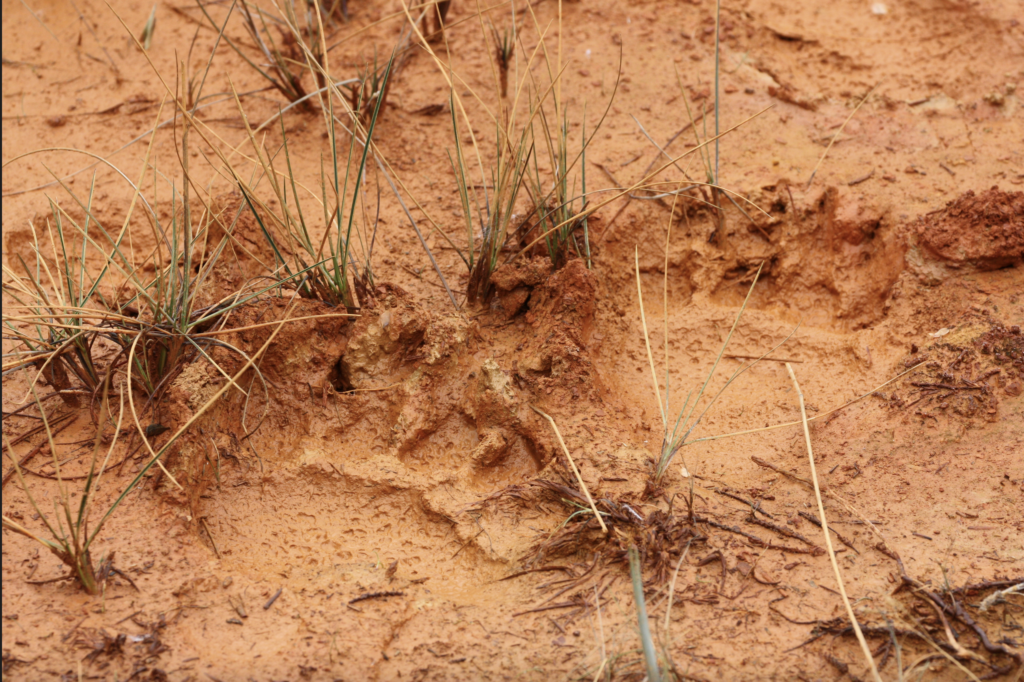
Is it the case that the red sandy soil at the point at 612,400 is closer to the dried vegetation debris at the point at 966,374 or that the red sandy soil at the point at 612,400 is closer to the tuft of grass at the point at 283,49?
the dried vegetation debris at the point at 966,374

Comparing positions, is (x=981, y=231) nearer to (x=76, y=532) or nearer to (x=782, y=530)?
(x=782, y=530)

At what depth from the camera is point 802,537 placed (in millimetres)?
1600

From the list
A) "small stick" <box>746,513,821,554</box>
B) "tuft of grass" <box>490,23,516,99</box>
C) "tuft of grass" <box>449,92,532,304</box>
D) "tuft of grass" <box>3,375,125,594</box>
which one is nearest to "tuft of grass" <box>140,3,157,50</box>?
"tuft of grass" <box>490,23,516,99</box>

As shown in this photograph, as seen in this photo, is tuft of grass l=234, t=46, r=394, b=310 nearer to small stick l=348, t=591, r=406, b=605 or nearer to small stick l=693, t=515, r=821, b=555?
small stick l=348, t=591, r=406, b=605

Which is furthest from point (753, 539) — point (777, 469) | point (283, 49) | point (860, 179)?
point (283, 49)

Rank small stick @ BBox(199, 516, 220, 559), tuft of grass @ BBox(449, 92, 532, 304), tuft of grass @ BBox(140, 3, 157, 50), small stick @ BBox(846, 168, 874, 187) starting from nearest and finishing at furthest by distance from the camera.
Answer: small stick @ BBox(199, 516, 220, 559)
tuft of grass @ BBox(449, 92, 532, 304)
small stick @ BBox(846, 168, 874, 187)
tuft of grass @ BBox(140, 3, 157, 50)

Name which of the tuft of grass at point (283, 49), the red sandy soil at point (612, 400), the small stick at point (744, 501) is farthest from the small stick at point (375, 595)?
the tuft of grass at point (283, 49)

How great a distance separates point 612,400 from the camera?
1.98m

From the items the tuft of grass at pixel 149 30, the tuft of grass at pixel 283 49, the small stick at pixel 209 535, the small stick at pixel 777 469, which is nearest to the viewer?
the small stick at pixel 209 535

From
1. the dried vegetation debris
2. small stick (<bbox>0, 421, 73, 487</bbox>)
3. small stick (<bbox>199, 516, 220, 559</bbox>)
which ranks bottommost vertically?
small stick (<bbox>199, 516, 220, 559</bbox>)

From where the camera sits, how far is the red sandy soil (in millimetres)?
1440

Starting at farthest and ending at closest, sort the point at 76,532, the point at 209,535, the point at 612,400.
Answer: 1. the point at 612,400
2. the point at 209,535
3. the point at 76,532

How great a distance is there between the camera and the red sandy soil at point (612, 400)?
144 cm

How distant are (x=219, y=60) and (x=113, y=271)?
106cm
